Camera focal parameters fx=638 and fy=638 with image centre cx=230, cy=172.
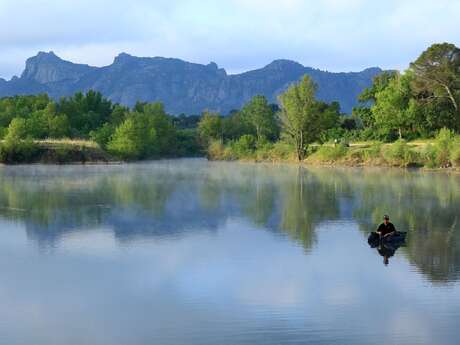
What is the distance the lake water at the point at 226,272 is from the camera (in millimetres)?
15250

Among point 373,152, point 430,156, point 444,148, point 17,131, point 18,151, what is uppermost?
point 17,131

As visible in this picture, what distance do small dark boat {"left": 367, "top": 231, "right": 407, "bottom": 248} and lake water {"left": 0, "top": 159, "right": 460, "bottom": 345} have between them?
1.74 feet

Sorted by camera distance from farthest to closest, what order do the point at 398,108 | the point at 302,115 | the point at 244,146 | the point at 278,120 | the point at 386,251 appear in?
the point at 244,146 → the point at 278,120 → the point at 302,115 → the point at 398,108 → the point at 386,251

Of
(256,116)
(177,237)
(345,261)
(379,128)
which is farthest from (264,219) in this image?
(256,116)

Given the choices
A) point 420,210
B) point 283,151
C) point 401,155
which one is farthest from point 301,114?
point 420,210

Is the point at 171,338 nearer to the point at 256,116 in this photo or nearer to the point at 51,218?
the point at 51,218

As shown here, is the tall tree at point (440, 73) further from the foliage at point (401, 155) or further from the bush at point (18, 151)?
the bush at point (18, 151)

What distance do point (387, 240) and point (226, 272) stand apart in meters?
8.12

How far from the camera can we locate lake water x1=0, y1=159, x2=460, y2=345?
50.0ft

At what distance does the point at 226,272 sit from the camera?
70.3ft

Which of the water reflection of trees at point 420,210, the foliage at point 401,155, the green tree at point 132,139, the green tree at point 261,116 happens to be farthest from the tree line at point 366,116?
the water reflection of trees at point 420,210

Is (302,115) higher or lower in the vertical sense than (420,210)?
higher

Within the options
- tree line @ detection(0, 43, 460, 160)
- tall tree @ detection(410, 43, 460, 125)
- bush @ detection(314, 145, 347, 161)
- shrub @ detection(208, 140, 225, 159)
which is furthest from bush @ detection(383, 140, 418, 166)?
shrub @ detection(208, 140, 225, 159)

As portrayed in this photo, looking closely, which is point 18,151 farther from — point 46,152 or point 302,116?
point 302,116
